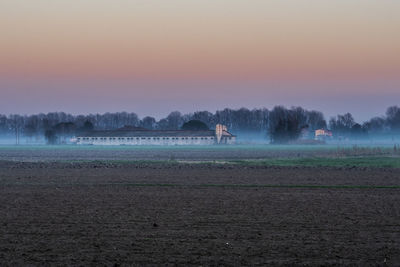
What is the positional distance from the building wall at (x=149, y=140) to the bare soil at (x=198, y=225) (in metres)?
121

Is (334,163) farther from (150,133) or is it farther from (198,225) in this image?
(150,133)

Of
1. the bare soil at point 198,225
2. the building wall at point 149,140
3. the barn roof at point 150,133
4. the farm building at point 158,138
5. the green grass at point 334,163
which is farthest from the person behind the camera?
the barn roof at point 150,133

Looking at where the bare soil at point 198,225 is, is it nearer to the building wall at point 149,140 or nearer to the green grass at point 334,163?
the green grass at point 334,163

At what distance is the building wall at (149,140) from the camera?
486 feet

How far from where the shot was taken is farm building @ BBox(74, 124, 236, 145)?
14839 cm

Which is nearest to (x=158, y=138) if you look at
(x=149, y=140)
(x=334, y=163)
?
(x=149, y=140)

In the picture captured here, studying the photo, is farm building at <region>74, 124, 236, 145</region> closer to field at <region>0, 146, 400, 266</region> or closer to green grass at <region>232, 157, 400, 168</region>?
green grass at <region>232, 157, 400, 168</region>

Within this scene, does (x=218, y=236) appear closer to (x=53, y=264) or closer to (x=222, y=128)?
(x=53, y=264)

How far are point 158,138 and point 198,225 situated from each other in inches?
5401

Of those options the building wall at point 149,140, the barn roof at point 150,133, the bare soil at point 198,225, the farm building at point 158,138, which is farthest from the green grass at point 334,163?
the barn roof at point 150,133

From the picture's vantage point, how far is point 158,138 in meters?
151

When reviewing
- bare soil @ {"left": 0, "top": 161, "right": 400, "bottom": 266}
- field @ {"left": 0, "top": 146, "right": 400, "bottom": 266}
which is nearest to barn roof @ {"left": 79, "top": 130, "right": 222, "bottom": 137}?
field @ {"left": 0, "top": 146, "right": 400, "bottom": 266}

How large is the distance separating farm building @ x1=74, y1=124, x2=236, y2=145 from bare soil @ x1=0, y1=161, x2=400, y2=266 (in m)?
122

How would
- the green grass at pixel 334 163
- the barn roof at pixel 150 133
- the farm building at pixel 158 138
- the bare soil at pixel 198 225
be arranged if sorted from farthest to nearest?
the barn roof at pixel 150 133
the farm building at pixel 158 138
the green grass at pixel 334 163
the bare soil at pixel 198 225
